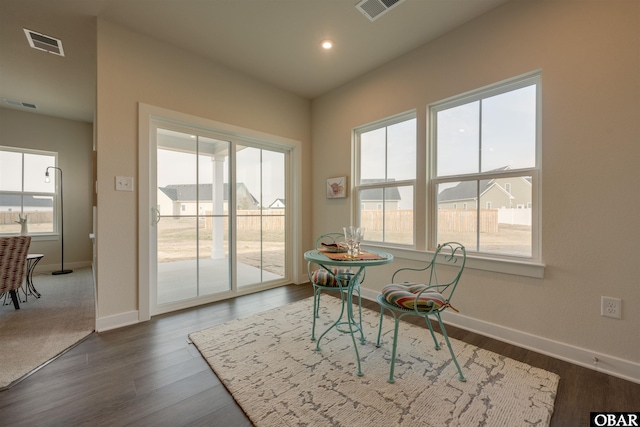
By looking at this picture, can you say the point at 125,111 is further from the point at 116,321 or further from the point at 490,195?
the point at 490,195

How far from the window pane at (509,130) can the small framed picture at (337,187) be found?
5.28 ft

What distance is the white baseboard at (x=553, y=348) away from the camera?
1661mm

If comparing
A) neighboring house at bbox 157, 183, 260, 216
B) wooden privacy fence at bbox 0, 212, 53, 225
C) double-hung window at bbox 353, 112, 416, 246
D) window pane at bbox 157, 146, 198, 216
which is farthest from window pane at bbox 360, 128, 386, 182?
wooden privacy fence at bbox 0, 212, 53, 225

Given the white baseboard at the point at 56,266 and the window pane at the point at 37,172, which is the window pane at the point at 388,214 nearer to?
the white baseboard at the point at 56,266

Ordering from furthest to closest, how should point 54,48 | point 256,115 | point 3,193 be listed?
point 3,193 < point 256,115 < point 54,48

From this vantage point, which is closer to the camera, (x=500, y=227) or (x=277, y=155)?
(x=500, y=227)

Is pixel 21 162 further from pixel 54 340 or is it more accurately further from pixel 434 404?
pixel 434 404

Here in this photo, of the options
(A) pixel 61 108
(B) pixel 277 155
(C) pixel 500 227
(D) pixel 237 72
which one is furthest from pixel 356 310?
(A) pixel 61 108

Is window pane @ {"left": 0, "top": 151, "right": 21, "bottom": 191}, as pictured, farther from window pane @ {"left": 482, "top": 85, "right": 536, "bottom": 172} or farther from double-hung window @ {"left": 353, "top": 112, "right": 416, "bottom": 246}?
window pane @ {"left": 482, "top": 85, "right": 536, "bottom": 172}

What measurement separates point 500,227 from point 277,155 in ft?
9.34

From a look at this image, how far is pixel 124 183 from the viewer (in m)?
2.43

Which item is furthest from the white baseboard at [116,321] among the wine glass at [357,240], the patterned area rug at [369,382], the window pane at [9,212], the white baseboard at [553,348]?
the window pane at [9,212]

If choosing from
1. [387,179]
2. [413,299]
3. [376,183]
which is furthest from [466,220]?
[413,299]

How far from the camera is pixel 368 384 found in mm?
1578
